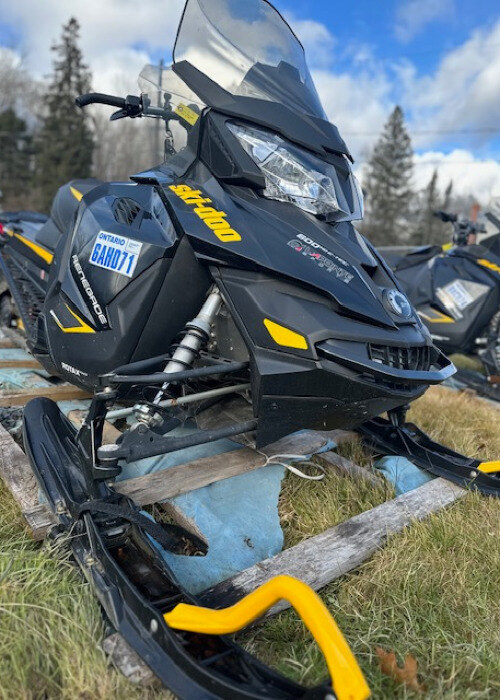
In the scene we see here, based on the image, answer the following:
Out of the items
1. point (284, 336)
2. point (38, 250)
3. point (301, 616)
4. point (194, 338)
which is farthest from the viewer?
point (38, 250)

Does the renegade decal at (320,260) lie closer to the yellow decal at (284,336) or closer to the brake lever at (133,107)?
the yellow decal at (284,336)

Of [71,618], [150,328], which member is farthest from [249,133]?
[71,618]

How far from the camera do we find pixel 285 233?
2168mm

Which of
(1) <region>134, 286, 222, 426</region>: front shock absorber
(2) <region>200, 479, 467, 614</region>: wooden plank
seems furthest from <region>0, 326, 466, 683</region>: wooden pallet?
(1) <region>134, 286, 222, 426</region>: front shock absorber

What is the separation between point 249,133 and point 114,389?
1192 mm

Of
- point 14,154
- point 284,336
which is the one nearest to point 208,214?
point 284,336

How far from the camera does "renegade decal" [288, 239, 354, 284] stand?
2135 mm

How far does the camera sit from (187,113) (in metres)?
2.58

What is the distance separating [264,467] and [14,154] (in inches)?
1573

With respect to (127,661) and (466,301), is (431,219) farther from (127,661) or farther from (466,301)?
(127,661)

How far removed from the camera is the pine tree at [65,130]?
1320 inches

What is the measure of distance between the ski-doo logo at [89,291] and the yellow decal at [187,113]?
0.83m

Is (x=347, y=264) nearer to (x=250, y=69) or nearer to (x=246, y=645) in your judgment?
(x=250, y=69)

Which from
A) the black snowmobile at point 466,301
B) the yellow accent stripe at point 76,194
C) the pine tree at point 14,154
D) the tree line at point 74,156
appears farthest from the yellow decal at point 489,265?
the pine tree at point 14,154
